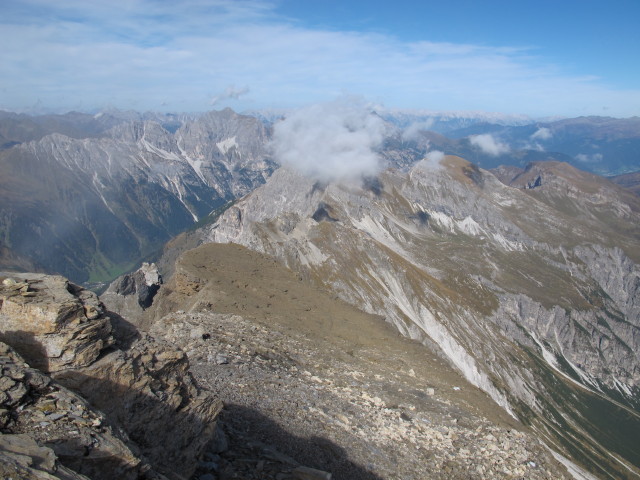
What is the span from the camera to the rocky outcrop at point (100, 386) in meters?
11.6

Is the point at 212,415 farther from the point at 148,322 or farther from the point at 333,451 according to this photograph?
the point at 148,322

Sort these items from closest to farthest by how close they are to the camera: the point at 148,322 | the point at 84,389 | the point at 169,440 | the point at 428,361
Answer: the point at 84,389 → the point at 169,440 → the point at 428,361 → the point at 148,322

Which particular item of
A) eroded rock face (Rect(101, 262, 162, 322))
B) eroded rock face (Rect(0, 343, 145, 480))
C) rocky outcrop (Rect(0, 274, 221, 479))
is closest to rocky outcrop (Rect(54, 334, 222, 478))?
rocky outcrop (Rect(0, 274, 221, 479))

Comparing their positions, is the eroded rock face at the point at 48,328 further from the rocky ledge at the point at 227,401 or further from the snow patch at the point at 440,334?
the snow patch at the point at 440,334

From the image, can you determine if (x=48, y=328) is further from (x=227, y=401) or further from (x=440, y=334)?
(x=440, y=334)

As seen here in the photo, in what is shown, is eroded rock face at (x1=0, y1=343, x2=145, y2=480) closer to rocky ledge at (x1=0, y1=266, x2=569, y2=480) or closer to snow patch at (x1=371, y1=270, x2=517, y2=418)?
rocky ledge at (x1=0, y1=266, x2=569, y2=480)

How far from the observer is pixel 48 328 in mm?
14742

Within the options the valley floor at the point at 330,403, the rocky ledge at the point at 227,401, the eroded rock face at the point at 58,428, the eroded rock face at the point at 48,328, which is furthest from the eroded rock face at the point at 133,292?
the eroded rock face at the point at 58,428

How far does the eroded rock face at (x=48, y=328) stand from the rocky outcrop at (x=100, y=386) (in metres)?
0.03

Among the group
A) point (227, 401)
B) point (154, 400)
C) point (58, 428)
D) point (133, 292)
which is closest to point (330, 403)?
point (227, 401)

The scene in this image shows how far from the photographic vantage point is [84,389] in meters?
14.7

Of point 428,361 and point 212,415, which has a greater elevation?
point 212,415

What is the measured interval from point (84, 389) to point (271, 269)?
45.8 meters

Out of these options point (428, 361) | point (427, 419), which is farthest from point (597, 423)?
point (427, 419)
